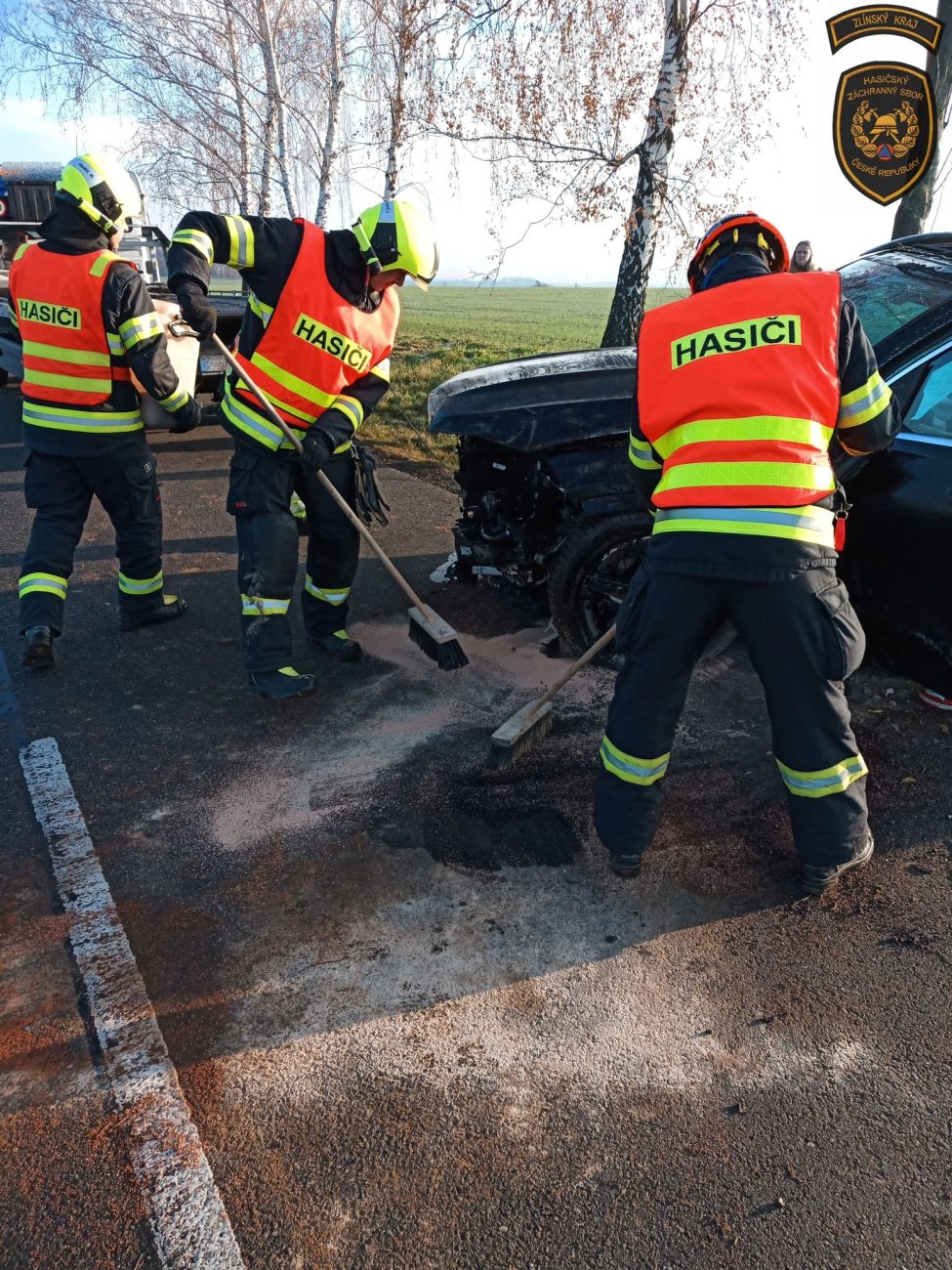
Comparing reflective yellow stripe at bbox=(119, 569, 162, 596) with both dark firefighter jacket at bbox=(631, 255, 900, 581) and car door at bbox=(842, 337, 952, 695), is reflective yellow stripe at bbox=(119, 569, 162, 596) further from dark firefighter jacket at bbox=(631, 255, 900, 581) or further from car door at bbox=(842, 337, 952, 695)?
car door at bbox=(842, 337, 952, 695)

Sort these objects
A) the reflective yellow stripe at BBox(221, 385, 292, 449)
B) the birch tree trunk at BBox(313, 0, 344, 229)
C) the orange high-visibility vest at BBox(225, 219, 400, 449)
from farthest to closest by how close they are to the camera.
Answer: the birch tree trunk at BBox(313, 0, 344, 229)
the reflective yellow stripe at BBox(221, 385, 292, 449)
the orange high-visibility vest at BBox(225, 219, 400, 449)

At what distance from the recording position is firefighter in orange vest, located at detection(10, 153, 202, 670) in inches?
158

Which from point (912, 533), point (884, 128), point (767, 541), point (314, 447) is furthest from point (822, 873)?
point (884, 128)

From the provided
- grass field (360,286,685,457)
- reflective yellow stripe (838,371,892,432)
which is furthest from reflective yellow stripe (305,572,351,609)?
grass field (360,286,685,457)

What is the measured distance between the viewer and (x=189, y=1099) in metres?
2.09

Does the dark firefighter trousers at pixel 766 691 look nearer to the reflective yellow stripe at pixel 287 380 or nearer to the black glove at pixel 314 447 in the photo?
the black glove at pixel 314 447

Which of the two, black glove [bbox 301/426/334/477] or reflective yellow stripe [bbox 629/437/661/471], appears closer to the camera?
reflective yellow stripe [bbox 629/437/661/471]

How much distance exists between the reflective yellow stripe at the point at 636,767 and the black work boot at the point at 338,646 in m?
1.95

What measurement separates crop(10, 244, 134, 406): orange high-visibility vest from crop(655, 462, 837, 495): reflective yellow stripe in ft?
9.68

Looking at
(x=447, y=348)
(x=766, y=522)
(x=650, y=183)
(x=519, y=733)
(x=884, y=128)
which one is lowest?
(x=519, y=733)

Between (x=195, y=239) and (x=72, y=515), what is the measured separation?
1551mm

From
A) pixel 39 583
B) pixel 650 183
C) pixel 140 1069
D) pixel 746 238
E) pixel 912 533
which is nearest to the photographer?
pixel 140 1069

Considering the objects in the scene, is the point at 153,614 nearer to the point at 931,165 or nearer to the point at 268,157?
the point at 931,165

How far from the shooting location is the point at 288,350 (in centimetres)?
388
